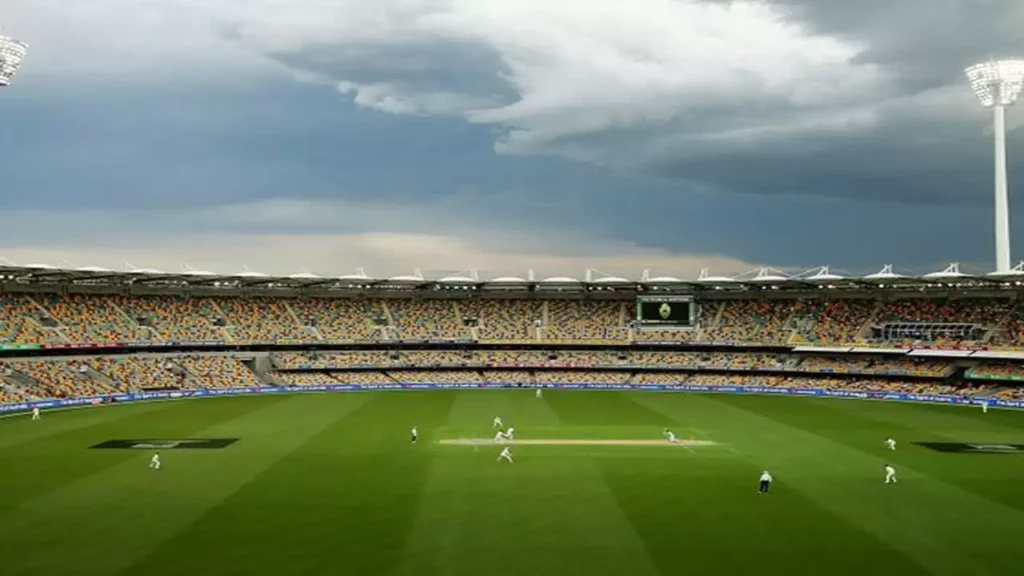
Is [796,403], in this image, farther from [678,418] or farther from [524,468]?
[524,468]

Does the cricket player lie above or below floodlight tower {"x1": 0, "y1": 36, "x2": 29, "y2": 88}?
below

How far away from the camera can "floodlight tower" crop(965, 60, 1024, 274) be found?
2319 inches


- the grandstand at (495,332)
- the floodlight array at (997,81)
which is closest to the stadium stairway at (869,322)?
the grandstand at (495,332)

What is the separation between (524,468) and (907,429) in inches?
976

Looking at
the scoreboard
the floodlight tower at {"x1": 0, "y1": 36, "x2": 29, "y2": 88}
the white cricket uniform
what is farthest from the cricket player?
the floodlight tower at {"x1": 0, "y1": 36, "x2": 29, "y2": 88}

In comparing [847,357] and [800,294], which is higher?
[800,294]

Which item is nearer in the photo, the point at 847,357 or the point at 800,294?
the point at 847,357

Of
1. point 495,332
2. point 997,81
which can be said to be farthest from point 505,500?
point 997,81

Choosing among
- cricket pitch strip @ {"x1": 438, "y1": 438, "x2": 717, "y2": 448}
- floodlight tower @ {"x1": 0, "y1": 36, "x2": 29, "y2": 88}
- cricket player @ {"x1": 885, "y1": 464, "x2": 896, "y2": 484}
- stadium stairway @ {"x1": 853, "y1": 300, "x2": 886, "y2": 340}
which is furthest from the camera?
stadium stairway @ {"x1": 853, "y1": 300, "x2": 886, "y2": 340}

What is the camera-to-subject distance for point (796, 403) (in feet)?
182

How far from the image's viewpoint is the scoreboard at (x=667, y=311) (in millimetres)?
73625

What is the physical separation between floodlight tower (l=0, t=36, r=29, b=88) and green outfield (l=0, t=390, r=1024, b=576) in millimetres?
20985

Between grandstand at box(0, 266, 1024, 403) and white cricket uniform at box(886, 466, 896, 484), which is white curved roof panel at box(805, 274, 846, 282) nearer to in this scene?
grandstand at box(0, 266, 1024, 403)

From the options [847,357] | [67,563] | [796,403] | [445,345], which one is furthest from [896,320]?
[67,563]
